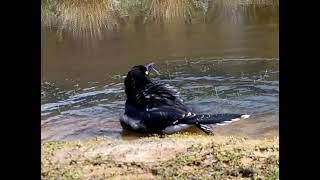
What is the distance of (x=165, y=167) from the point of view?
352 centimetres

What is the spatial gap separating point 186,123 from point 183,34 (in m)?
7.73

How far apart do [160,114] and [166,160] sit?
1867 millimetres

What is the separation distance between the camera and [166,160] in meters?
3.73

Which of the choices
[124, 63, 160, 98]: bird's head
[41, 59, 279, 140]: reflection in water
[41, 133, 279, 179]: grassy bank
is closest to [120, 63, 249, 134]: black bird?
[124, 63, 160, 98]: bird's head

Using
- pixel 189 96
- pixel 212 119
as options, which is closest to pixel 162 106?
pixel 212 119

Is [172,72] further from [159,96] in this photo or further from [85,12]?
[159,96]

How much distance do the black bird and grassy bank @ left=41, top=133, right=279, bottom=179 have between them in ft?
3.28

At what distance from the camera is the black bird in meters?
5.48
